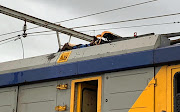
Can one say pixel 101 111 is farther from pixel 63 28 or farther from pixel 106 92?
pixel 63 28

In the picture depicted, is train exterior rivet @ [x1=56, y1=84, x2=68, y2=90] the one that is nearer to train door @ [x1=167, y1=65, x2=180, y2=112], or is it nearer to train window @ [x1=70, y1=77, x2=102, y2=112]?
train window @ [x1=70, y1=77, x2=102, y2=112]

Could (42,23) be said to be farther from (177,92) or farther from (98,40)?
(177,92)

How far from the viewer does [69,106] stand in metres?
7.10

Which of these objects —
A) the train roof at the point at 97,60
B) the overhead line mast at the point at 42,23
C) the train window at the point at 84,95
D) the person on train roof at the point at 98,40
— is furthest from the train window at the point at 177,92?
the overhead line mast at the point at 42,23

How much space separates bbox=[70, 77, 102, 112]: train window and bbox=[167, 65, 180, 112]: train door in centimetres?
152

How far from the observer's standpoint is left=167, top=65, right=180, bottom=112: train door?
5.63m

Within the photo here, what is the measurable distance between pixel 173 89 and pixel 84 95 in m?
1.98

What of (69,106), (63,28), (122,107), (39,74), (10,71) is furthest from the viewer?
(63,28)

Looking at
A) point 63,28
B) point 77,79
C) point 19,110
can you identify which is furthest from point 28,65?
point 63,28

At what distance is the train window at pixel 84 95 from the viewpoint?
7016mm

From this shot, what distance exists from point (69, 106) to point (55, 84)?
636 mm

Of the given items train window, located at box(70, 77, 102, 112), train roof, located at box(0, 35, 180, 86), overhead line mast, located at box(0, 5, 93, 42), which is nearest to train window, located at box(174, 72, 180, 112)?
train roof, located at box(0, 35, 180, 86)

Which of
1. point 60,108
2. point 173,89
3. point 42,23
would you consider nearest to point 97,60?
point 60,108

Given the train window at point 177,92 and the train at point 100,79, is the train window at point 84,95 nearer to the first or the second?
the train at point 100,79
